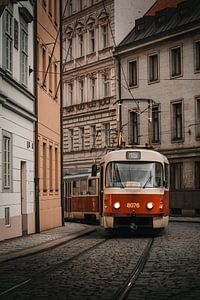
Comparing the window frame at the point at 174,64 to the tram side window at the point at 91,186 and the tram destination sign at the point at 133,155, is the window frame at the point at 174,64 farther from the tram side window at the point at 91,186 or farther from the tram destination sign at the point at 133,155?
the tram destination sign at the point at 133,155

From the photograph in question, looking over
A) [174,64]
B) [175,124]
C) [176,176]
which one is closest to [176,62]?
[174,64]

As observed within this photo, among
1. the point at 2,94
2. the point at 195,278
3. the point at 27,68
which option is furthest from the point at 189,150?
the point at 195,278

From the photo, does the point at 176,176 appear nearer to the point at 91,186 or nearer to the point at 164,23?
the point at 164,23

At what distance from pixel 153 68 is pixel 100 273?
39859mm

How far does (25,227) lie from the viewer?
2564 cm

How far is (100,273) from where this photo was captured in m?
13.3

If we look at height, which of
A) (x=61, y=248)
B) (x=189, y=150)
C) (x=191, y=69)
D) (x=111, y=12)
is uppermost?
(x=111, y=12)

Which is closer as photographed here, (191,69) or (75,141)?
(191,69)

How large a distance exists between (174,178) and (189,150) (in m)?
2.42

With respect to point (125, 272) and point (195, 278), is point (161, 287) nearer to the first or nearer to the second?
point (195, 278)

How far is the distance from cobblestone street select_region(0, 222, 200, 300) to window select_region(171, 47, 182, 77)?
3024 centimetres

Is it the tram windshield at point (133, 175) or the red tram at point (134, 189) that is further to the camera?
the tram windshield at point (133, 175)

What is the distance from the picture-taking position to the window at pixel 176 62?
163 ft

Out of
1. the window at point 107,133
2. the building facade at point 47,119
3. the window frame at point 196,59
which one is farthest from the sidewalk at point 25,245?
the window at point 107,133
